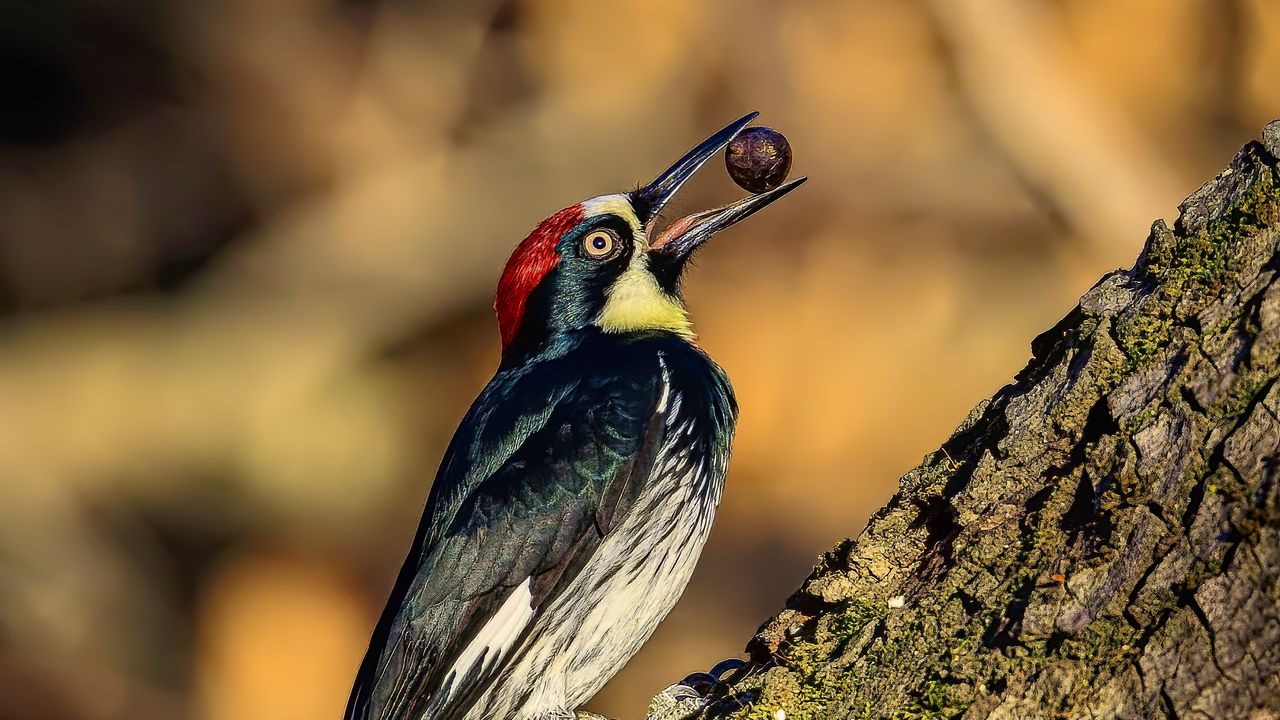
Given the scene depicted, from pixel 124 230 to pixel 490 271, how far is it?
2449 millimetres

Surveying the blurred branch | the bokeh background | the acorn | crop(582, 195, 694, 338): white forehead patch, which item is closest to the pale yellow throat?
crop(582, 195, 694, 338): white forehead patch

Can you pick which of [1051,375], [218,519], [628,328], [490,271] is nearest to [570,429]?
[628,328]

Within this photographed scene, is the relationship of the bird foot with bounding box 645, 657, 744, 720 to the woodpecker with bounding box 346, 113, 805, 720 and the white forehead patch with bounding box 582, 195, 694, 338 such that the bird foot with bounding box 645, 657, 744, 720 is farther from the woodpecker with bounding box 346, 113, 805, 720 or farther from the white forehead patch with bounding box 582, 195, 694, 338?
the white forehead patch with bounding box 582, 195, 694, 338

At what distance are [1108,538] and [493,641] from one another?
1.63 m

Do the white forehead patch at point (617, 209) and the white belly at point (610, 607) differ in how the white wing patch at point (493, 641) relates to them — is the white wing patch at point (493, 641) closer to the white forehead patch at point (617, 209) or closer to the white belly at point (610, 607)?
the white belly at point (610, 607)

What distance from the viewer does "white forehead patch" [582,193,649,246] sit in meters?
4.00

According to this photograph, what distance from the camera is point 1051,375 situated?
8.02 feet

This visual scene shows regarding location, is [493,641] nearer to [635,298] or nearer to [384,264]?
[635,298]

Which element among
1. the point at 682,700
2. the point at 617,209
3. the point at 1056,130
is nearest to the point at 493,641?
the point at 682,700

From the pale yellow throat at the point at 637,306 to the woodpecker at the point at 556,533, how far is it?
0.10 metres

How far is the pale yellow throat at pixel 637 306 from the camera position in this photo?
397 centimetres

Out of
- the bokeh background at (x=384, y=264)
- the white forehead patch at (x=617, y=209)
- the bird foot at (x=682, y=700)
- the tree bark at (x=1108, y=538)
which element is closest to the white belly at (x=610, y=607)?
the bird foot at (x=682, y=700)

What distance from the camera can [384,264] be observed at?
8367mm

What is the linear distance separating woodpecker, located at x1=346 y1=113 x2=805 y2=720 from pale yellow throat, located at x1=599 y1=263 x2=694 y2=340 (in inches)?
4.0
